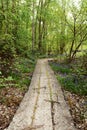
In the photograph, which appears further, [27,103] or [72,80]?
[72,80]

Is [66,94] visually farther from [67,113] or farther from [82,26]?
[82,26]

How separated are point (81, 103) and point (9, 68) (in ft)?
16.9

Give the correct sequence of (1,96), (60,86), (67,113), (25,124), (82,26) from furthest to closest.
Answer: (82,26)
(60,86)
(1,96)
(67,113)
(25,124)

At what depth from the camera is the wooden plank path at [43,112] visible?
6.83 m

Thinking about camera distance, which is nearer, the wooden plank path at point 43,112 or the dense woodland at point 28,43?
the wooden plank path at point 43,112

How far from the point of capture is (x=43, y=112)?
25.8 ft

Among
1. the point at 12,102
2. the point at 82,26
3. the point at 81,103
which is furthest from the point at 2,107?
the point at 82,26

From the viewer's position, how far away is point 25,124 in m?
6.90

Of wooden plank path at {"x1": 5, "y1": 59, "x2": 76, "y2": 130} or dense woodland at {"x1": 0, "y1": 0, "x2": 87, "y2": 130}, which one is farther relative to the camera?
dense woodland at {"x1": 0, "y1": 0, "x2": 87, "y2": 130}

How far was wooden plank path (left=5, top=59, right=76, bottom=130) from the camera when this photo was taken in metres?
6.83

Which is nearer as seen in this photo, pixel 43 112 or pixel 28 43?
pixel 43 112

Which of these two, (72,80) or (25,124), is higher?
(25,124)

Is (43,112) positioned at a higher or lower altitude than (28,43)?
higher

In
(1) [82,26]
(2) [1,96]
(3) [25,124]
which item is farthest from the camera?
(1) [82,26]
